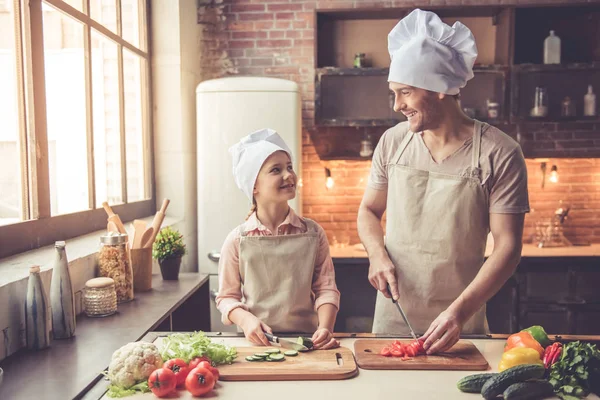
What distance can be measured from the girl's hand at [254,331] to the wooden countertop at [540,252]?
2097 mm

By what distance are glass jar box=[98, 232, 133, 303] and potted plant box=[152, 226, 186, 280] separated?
1.44ft

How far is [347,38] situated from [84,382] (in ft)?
11.8

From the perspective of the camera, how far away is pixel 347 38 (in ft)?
14.6

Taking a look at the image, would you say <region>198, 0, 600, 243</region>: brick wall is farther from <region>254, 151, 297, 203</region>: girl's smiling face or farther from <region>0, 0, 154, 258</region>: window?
<region>254, 151, 297, 203</region>: girl's smiling face

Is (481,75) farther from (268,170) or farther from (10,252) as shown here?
(10,252)

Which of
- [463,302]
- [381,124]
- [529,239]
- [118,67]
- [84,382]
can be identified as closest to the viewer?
[84,382]

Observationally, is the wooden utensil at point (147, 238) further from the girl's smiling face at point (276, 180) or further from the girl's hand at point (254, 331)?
the girl's hand at point (254, 331)

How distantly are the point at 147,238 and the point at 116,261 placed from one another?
31 cm

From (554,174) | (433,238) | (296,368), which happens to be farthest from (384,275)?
(554,174)

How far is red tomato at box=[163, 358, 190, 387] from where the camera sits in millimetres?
1362

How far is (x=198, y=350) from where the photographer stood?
4.83 feet

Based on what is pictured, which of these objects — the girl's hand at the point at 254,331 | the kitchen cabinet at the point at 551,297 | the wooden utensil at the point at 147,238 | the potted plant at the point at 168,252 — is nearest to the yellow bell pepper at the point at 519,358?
the girl's hand at the point at 254,331

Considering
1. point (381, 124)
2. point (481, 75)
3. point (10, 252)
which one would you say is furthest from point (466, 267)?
point (481, 75)

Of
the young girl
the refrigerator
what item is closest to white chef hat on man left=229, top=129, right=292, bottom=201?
the young girl
